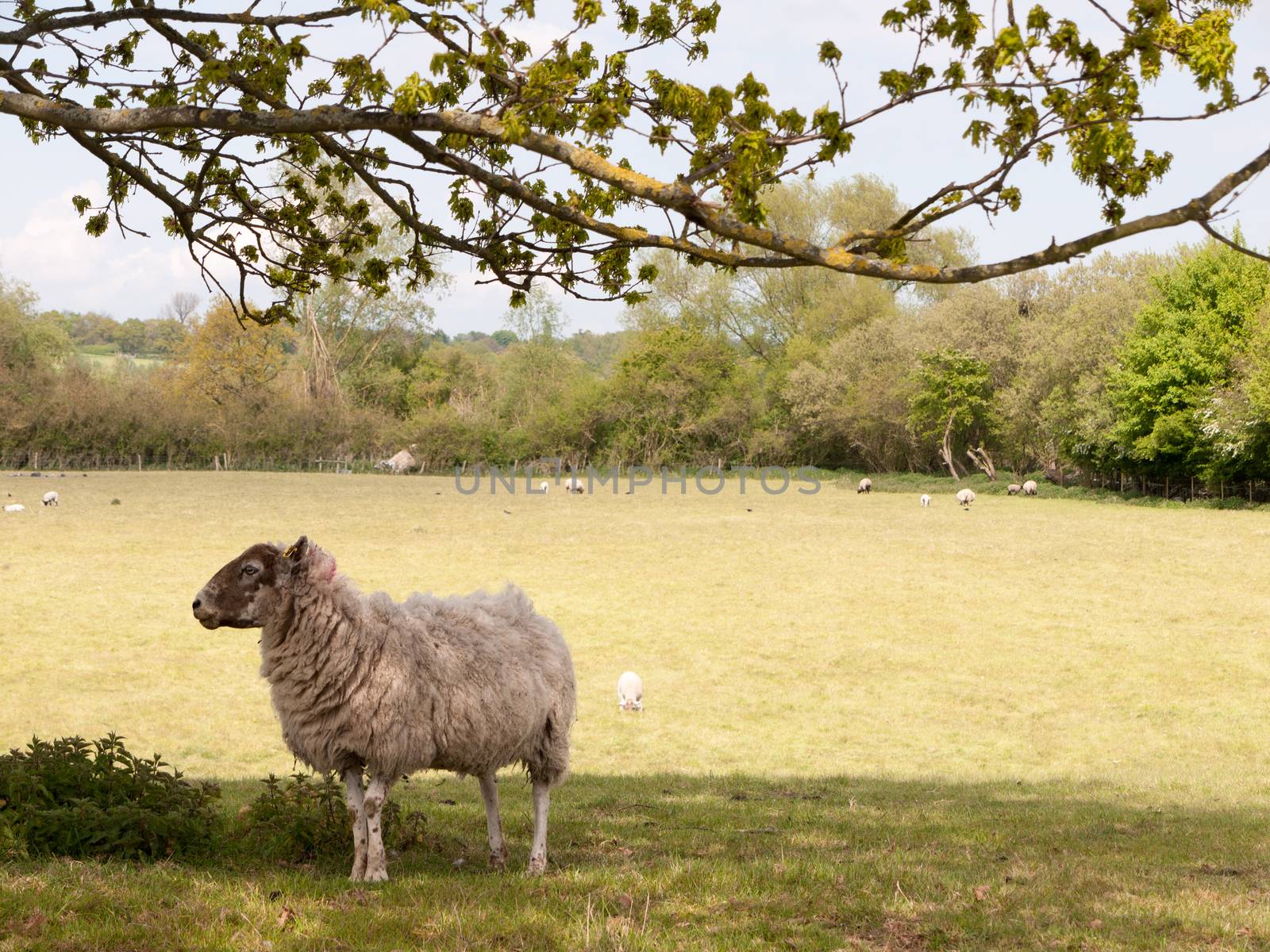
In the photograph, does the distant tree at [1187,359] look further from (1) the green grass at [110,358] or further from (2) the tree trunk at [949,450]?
(1) the green grass at [110,358]

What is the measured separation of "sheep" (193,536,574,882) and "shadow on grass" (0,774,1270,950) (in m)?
0.55

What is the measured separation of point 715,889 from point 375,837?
1.95m

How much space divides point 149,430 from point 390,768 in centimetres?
7709

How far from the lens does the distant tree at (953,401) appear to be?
68.6 meters

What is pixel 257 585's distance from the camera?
6656 millimetres

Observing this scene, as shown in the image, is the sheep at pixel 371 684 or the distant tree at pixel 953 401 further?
the distant tree at pixel 953 401

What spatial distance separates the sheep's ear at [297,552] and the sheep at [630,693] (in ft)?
35.5

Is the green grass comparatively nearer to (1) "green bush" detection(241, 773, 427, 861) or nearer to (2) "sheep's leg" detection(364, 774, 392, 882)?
(1) "green bush" detection(241, 773, 427, 861)

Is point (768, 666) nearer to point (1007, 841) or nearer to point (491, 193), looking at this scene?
point (1007, 841)

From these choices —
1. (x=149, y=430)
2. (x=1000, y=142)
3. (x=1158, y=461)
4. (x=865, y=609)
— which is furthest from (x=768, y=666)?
(x=149, y=430)

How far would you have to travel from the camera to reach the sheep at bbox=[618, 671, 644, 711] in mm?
17125

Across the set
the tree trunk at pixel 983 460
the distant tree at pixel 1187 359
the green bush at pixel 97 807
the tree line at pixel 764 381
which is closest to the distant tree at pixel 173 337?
the tree line at pixel 764 381

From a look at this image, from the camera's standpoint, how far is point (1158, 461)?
5794 cm

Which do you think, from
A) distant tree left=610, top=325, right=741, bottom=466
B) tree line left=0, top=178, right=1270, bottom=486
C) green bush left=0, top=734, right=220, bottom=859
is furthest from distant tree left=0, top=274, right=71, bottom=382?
green bush left=0, top=734, right=220, bottom=859
